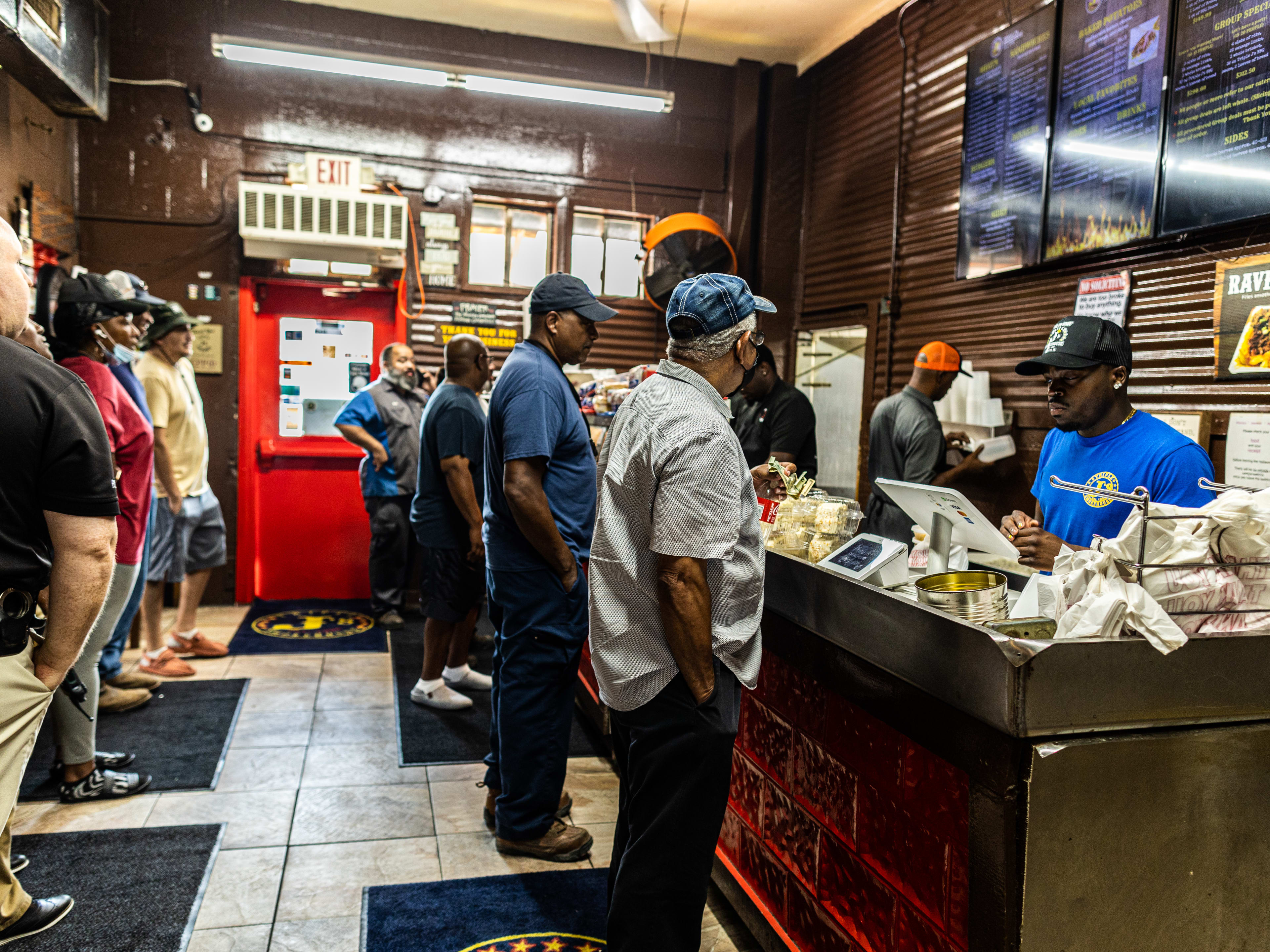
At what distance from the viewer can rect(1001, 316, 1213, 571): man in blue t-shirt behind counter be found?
2430 millimetres

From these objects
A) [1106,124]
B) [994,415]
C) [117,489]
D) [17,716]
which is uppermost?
[1106,124]

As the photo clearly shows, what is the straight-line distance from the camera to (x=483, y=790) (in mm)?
3586

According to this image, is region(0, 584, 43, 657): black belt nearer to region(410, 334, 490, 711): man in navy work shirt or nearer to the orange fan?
region(410, 334, 490, 711): man in navy work shirt

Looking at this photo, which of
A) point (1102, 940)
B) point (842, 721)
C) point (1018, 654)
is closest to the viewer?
point (1018, 654)

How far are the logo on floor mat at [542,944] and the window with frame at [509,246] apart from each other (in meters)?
5.15

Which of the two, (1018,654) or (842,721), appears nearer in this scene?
(1018,654)

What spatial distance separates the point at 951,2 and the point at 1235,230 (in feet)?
8.58

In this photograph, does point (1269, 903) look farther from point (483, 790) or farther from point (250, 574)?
point (250, 574)

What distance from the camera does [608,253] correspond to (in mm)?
7023

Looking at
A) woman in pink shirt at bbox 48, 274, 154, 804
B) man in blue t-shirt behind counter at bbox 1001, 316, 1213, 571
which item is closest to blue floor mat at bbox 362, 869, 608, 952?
woman in pink shirt at bbox 48, 274, 154, 804

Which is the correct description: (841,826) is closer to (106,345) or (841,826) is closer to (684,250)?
(106,345)

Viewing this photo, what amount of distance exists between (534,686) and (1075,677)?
1.77m

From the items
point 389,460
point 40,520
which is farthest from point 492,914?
point 389,460

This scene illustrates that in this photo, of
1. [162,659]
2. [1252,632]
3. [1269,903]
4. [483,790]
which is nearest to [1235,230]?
[1252,632]
